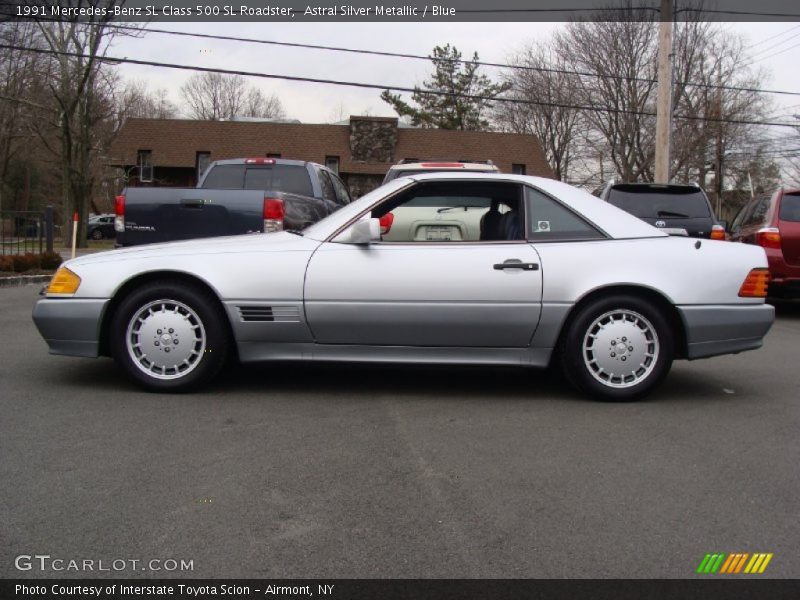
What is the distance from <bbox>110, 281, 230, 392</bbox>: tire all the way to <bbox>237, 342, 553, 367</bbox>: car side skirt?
221 millimetres

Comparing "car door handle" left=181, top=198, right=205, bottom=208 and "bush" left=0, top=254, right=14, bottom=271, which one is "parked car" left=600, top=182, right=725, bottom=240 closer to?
"car door handle" left=181, top=198, right=205, bottom=208

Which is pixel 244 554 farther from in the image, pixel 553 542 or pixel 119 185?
pixel 119 185

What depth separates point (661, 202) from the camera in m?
10.2

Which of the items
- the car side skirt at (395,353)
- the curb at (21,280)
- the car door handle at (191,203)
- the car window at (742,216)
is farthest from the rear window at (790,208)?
the curb at (21,280)

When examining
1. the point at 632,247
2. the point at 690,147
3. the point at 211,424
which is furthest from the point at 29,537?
the point at 690,147

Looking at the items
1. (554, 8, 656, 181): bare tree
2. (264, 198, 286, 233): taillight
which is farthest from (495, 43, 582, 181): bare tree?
(264, 198, 286, 233): taillight

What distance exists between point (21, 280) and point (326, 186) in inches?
228

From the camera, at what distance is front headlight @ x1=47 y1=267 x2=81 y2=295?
507cm

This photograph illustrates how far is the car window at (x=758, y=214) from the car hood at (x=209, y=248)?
788 centimetres

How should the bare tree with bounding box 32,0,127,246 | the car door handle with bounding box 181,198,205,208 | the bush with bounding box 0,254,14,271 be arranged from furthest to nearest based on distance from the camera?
the bare tree with bounding box 32,0,127,246, the bush with bounding box 0,254,14,271, the car door handle with bounding box 181,198,205,208

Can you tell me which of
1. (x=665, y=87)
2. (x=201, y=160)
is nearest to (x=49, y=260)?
(x=665, y=87)

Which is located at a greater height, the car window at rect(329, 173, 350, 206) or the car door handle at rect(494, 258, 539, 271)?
the car window at rect(329, 173, 350, 206)

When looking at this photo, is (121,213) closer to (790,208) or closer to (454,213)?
(454,213)

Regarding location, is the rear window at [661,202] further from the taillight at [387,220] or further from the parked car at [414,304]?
the taillight at [387,220]
